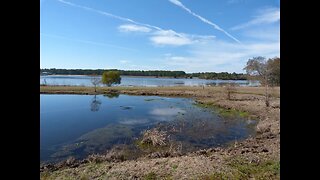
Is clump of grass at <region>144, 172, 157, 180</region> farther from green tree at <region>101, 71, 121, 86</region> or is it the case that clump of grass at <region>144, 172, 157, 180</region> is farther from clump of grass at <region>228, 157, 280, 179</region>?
green tree at <region>101, 71, 121, 86</region>

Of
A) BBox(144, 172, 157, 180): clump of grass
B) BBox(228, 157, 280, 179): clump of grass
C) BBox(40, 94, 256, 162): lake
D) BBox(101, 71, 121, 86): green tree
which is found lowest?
BBox(40, 94, 256, 162): lake

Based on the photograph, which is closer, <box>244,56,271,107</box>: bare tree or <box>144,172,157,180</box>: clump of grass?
<box>144,172,157,180</box>: clump of grass

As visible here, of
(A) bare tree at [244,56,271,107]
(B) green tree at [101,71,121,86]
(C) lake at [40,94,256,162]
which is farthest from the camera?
(B) green tree at [101,71,121,86]

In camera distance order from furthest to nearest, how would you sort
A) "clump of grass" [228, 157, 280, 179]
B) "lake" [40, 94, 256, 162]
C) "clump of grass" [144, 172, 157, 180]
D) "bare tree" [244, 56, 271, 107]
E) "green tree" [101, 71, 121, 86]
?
"green tree" [101, 71, 121, 86]
"bare tree" [244, 56, 271, 107]
"lake" [40, 94, 256, 162]
"clump of grass" [144, 172, 157, 180]
"clump of grass" [228, 157, 280, 179]

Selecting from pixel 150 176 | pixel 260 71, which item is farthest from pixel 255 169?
pixel 260 71

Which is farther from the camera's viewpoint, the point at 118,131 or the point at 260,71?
the point at 260,71

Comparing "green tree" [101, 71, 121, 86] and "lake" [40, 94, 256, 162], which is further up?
"green tree" [101, 71, 121, 86]

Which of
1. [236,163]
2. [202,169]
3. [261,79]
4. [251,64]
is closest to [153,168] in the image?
[202,169]

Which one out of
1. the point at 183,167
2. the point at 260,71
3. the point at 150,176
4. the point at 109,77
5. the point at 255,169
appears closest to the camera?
the point at 150,176

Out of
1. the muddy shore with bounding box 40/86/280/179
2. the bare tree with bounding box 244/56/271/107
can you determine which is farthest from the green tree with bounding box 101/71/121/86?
the muddy shore with bounding box 40/86/280/179

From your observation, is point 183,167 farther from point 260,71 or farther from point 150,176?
point 260,71

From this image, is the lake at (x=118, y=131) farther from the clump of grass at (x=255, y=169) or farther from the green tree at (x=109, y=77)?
the green tree at (x=109, y=77)

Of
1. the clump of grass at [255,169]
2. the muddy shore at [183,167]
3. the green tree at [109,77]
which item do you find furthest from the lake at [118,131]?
the green tree at [109,77]
